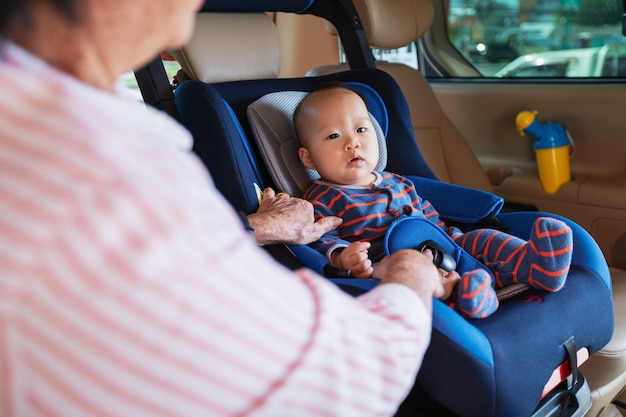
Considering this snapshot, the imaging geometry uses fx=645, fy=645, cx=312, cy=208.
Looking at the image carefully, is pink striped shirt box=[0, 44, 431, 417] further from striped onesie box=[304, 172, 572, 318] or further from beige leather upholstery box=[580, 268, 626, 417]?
beige leather upholstery box=[580, 268, 626, 417]

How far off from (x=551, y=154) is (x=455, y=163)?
40cm

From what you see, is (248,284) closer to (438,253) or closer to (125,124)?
(125,124)

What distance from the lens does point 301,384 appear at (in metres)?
0.75

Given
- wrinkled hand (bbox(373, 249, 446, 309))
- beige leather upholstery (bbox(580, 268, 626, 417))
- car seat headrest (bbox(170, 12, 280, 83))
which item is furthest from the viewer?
car seat headrest (bbox(170, 12, 280, 83))

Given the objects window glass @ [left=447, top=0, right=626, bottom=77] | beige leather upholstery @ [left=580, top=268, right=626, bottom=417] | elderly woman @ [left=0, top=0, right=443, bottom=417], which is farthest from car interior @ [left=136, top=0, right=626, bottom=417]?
elderly woman @ [left=0, top=0, right=443, bottom=417]

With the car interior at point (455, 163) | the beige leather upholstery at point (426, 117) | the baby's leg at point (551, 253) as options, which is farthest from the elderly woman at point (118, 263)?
the beige leather upholstery at point (426, 117)

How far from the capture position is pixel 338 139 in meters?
1.86

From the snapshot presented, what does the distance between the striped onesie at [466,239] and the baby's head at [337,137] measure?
5 cm

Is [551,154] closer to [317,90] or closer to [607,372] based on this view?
[607,372]

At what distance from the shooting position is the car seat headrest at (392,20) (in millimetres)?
2508

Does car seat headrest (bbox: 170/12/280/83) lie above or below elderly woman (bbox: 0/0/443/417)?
below

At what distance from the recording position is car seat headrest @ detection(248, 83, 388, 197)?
1874 mm

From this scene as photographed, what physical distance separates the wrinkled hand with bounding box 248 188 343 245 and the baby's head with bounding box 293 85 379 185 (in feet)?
0.59

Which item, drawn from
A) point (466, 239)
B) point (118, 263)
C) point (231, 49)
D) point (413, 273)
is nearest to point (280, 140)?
point (231, 49)
